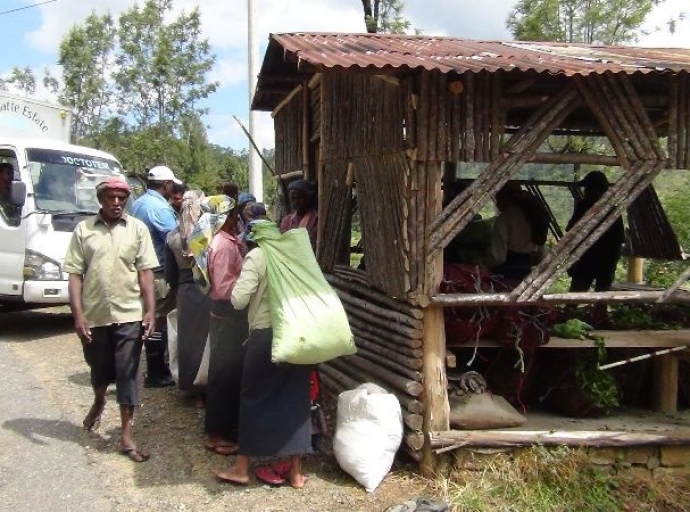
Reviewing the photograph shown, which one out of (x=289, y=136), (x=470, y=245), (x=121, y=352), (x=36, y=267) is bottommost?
(x=121, y=352)

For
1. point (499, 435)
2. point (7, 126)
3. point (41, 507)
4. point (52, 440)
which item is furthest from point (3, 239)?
point (499, 435)

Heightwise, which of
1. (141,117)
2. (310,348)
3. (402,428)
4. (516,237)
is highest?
(141,117)

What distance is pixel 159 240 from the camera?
7.00m

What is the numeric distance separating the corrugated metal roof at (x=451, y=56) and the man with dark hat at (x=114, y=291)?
1.67m

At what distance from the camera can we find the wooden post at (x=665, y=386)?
6.07 metres

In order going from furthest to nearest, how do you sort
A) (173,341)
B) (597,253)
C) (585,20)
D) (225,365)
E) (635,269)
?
(585,20), (635,269), (597,253), (173,341), (225,365)

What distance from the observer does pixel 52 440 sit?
5.66 metres

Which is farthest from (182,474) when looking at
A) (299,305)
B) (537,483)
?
(537,483)

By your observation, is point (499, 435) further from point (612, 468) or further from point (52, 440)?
point (52, 440)

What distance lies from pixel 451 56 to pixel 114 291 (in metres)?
2.84

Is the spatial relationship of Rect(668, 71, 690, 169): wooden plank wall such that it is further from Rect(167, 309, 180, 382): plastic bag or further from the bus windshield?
the bus windshield

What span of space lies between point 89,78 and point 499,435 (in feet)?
74.7

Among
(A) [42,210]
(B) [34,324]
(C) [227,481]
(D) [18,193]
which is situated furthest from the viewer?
(B) [34,324]

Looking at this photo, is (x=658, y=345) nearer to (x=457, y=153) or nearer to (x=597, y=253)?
(x=597, y=253)
